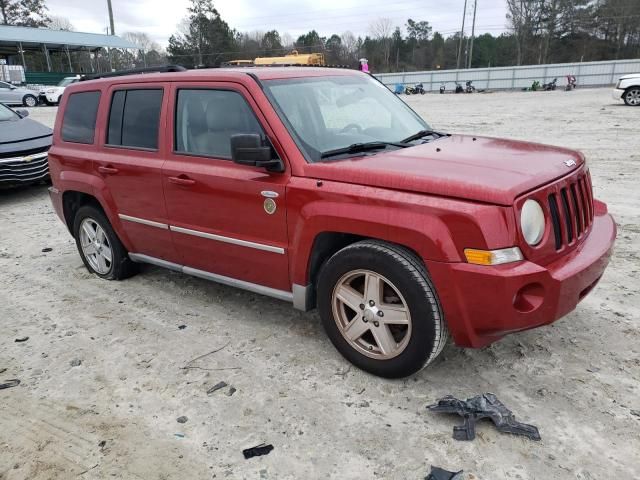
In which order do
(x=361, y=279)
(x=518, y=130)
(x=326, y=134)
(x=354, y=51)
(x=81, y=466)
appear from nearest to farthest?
(x=81, y=466)
(x=361, y=279)
(x=326, y=134)
(x=518, y=130)
(x=354, y=51)

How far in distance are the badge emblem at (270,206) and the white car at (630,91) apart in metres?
19.9

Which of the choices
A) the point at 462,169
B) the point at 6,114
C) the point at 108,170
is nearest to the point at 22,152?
the point at 6,114

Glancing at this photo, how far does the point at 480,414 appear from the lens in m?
2.83

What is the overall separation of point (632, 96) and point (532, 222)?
65.4ft

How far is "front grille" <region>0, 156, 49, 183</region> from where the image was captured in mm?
8266

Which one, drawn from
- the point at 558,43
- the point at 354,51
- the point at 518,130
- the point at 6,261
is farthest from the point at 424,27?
the point at 6,261

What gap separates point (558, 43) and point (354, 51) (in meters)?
28.0

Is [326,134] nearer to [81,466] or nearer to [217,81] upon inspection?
[217,81]

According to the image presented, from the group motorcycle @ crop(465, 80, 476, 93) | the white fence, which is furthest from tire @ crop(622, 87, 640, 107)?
the white fence

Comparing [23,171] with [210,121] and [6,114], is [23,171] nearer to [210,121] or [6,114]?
[6,114]

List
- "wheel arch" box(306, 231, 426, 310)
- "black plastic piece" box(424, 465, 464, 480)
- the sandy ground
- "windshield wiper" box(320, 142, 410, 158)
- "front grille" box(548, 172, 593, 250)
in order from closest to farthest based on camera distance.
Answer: "black plastic piece" box(424, 465, 464, 480) → the sandy ground → "front grille" box(548, 172, 593, 250) → "wheel arch" box(306, 231, 426, 310) → "windshield wiper" box(320, 142, 410, 158)

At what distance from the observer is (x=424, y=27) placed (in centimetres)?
8656

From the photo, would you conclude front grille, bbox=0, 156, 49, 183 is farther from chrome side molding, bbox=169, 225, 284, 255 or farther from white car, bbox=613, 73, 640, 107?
white car, bbox=613, 73, 640, 107

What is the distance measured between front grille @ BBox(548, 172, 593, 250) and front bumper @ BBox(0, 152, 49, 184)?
803 cm
